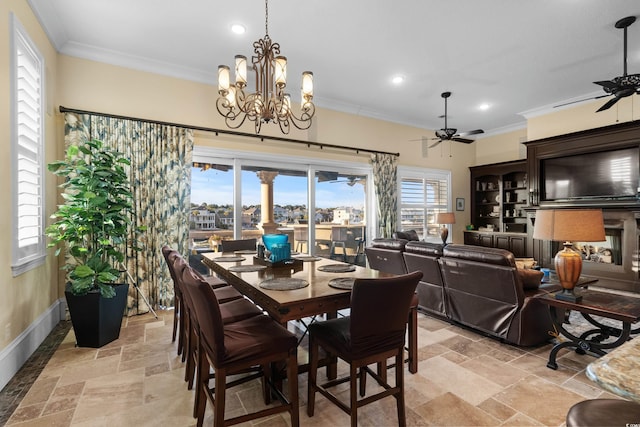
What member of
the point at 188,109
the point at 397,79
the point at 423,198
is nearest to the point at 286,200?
the point at 188,109

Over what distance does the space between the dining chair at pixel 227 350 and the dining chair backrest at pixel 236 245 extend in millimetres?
1912

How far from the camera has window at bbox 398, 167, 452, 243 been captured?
6898 millimetres

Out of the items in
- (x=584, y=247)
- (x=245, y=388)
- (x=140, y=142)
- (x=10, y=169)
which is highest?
(x=140, y=142)

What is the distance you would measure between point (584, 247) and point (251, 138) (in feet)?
19.9

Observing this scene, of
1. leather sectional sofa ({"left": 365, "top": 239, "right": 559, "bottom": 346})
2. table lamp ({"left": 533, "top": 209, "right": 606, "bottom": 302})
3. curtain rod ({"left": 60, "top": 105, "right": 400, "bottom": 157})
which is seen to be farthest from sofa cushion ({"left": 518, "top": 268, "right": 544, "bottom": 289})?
curtain rod ({"left": 60, "top": 105, "right": 400, "bottom": 157})

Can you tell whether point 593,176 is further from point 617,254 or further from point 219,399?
point 219,399

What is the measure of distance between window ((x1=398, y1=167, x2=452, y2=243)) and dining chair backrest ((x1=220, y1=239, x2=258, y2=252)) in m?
3.72

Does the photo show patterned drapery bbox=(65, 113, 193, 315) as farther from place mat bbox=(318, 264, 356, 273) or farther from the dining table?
place mat bbox=(318, 264, 356, 273)

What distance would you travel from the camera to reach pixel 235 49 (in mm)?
3875

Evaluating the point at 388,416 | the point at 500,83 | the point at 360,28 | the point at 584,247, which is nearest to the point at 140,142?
the point at 360,28

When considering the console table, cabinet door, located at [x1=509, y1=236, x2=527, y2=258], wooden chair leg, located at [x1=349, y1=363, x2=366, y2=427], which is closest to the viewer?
the console table

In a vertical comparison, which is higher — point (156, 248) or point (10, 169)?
point (10, 169)

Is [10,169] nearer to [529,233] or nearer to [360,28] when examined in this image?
[360,28]

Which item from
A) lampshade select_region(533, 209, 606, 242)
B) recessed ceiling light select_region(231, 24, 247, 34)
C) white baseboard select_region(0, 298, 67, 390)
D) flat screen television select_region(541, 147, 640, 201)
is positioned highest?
recessed ceiling light select_region(231, 24, 247, 34)
